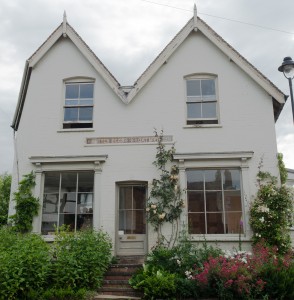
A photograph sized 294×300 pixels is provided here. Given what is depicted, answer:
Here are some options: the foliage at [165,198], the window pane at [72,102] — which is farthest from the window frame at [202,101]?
the window pane at [72,102]

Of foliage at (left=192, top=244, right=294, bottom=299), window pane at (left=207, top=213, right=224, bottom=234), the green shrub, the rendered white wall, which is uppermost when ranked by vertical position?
the rendered white wall

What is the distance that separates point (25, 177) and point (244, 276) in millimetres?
7944

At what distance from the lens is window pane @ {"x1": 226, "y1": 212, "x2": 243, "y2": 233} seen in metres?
12.2

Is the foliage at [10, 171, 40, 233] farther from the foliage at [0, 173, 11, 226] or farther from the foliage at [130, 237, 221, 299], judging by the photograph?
the foliage at [0, 173, 11, 226]

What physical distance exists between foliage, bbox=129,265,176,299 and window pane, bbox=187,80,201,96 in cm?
650

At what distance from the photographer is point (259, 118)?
12.9 meters

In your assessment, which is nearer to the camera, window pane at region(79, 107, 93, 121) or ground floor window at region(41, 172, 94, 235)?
ground floor window at region(41, 172, 94, 235)

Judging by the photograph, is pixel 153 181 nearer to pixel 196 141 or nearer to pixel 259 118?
pixel 196 141

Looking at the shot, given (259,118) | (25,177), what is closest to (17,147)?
(25,177)

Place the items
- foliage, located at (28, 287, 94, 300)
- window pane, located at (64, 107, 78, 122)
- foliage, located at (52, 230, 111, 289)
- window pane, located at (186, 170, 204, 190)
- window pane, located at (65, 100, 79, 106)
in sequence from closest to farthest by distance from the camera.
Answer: foliage, located at (28, 287, 94, 300) < foliage, located at (52, 230, 111, 289) < window pane, located at (186, 170, 204, 190) < window pane, located at (64, 107, 78, 122) < window pane, located at (65, 100, 79, 106)

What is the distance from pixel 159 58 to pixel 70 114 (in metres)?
3.81

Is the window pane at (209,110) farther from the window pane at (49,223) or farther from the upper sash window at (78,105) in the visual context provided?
the window pane at (49,223)

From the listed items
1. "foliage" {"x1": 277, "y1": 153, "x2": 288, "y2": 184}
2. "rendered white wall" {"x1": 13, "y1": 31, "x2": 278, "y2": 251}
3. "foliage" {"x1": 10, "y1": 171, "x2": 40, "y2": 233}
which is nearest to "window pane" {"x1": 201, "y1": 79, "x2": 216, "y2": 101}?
"rendered white wall" {"x1": 13, "y1": 31, "x2": 278, "y2": 251}

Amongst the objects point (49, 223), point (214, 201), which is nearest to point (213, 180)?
point (214, 201)
